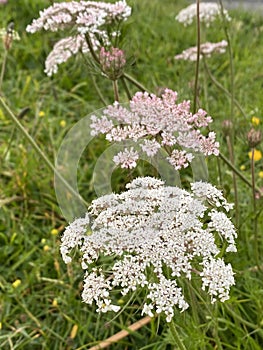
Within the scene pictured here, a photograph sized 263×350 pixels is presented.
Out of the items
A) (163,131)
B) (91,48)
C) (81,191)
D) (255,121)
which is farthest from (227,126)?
(81,191)

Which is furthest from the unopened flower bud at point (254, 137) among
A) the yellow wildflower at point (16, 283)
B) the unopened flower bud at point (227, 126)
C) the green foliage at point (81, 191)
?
the yellow wildflower at point (16, 283)

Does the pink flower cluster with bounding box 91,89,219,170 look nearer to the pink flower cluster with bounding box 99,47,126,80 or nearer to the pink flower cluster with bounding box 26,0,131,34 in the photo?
the pink flower cluster with bounding box 99,47,126,80

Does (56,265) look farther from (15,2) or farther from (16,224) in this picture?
(15,2)

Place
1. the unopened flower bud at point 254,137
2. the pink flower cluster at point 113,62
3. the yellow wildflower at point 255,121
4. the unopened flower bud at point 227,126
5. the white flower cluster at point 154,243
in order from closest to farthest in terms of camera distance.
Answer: the white flower cluster at point 154,243
the pink flower cluster at point 113,62
the unopened flower bud at point 254,137
the unopened flower bud at point 227,126
the yellow wildflower at point 255,121

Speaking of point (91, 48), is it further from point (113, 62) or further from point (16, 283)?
point (16, 283)

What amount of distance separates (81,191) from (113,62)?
3.08ft

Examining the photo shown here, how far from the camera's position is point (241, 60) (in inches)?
124

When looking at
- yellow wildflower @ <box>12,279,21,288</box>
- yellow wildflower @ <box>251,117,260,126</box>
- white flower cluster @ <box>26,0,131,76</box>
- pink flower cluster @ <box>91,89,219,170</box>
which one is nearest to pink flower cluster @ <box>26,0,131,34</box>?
white flower cluster @ <box>26,0,131,76</box>

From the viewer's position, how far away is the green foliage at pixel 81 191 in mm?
1634

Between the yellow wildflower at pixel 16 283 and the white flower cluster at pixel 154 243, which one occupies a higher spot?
the white flower cluster at pixel 154 243

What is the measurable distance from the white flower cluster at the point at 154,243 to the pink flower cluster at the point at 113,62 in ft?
1.15

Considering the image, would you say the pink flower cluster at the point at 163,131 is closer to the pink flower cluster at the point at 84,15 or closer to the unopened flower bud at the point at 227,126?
the pink flower cluster at the point at 84,15

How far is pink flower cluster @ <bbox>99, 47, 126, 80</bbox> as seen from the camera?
139 centimetres

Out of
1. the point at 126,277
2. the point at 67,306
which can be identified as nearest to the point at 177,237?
the point at 126,277
